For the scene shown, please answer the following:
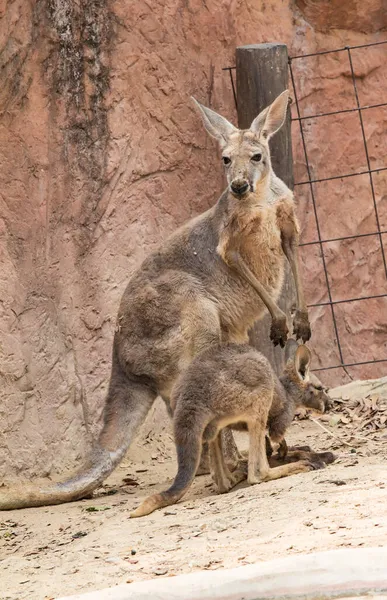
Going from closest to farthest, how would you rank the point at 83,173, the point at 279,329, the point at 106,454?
1. the point at 106,454
2. the point at 279,329
3. the point at 83,173

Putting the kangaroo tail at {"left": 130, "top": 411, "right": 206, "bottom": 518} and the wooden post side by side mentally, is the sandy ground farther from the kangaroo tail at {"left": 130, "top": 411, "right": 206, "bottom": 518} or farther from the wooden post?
the wooden post

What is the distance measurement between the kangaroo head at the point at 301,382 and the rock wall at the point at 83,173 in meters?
1.55

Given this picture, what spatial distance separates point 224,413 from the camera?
5637mm

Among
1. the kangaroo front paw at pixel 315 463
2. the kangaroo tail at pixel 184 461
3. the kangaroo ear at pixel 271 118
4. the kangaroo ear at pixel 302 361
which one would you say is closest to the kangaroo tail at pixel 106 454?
the kangaroo tail at pixel 184 461

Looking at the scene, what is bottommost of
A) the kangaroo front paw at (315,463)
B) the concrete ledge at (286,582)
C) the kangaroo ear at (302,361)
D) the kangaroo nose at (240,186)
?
the concrete ledge at (286,582)

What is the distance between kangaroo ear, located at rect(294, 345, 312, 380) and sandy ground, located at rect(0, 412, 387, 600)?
0.49 metres

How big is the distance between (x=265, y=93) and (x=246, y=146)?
3.93ft

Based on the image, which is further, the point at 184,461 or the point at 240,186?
the point at 240,186

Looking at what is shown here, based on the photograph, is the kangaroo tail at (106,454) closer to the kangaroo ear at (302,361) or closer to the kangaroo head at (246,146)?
the kangaroo ear at (302,361)

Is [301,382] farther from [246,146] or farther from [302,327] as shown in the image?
[246,146]

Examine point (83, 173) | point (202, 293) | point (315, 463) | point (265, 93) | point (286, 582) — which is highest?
point (265, 93)

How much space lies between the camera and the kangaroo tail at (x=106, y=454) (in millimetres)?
6172

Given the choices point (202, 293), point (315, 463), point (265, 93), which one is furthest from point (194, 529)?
point (265, 93)

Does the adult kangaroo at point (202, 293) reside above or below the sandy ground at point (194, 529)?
above
